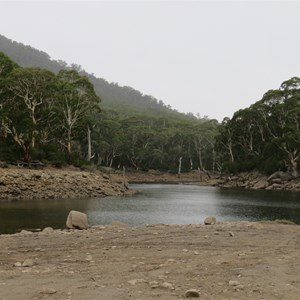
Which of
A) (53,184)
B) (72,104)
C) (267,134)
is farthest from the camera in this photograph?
(267,134)

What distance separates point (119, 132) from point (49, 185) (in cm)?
5599

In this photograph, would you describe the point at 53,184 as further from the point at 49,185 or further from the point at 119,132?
the point at 119,132

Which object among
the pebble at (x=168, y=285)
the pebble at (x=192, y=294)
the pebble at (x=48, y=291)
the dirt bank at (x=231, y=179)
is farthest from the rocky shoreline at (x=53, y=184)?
the pebble at (x=192, y=294)

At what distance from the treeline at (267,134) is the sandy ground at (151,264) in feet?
169

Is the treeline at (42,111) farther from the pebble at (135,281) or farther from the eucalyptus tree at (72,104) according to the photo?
the pebble at (135,281)

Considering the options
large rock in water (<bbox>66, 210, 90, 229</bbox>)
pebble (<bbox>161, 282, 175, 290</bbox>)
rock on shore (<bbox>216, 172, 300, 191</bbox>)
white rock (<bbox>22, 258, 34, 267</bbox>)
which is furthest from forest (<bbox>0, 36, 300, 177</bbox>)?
pebble (<bbox>161, 282, 175, 290</bbox>)

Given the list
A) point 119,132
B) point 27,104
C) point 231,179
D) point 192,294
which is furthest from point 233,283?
point 119,132

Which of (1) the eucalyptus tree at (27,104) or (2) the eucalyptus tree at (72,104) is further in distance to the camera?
(2) the eucalyptus tree at (72,104)

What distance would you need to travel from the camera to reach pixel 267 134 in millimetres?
74938

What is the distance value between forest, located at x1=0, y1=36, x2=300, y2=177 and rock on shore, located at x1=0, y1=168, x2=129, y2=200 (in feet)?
16.6

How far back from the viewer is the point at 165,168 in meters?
102

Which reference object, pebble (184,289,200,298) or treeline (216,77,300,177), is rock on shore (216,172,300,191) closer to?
treeline (216,77,300,177)

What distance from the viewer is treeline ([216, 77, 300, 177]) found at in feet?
209

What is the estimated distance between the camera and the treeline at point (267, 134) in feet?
209
